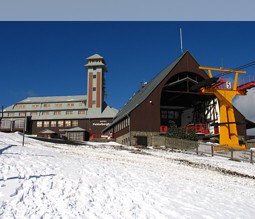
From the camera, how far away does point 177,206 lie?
360 inches

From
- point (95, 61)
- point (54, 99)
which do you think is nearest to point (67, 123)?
point (54, 99)

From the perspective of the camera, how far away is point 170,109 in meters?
50.1

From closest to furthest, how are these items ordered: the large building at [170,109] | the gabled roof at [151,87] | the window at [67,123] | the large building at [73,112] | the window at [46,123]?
the large building at [170,109]
the gabled roof at [151,87]
the large building at [73,112]
the window at [67,123]
the window at [46,123]

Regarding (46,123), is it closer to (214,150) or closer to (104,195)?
(214,150)

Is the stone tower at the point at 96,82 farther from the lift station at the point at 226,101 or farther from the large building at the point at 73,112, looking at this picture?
the lift station at the point at 226,101

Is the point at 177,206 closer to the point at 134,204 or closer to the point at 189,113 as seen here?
the point at 134,204

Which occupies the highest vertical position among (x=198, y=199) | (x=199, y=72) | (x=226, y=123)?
(x=199, y=72)

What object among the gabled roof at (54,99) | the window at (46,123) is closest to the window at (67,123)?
the window at (46,123)

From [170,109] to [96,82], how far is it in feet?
90.9

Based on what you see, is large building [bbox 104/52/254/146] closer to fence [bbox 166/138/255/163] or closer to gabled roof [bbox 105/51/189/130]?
Answer: gabled roof [bbox 105/51/189/130]

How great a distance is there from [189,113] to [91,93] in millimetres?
29532

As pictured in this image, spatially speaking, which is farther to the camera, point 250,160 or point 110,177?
point 250,160

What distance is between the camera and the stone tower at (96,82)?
70713 millimetres

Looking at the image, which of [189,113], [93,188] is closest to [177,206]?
[93,188]
